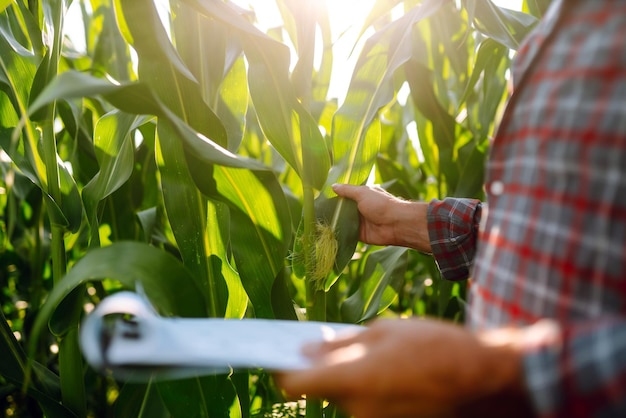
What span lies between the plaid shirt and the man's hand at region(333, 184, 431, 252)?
0.39 m

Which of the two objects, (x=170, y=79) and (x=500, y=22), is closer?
(x=170, y=79)

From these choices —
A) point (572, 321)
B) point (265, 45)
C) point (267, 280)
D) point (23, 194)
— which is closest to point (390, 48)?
point (265, 45)

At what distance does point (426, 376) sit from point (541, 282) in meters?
0.11

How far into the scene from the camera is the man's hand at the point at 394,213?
893 millimetres

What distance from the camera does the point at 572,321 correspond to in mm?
424

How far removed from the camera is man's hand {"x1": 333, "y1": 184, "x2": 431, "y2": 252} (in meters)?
0.89

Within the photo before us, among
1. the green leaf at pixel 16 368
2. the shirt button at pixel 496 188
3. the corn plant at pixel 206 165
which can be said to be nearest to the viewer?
the shirt button at pixel 496 188

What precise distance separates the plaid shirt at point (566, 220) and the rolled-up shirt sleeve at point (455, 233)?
0.33 meters

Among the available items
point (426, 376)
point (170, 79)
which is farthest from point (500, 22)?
point (426, 376)

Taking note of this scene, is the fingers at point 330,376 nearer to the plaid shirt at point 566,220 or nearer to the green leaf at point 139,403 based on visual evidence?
the plaid shirt at point 566,220

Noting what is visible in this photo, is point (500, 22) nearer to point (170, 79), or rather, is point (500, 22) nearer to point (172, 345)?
point (170, 79)

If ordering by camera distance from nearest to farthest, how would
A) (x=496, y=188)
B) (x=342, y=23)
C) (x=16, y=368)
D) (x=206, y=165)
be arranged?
(x=496, y=188) → (x=206, y=165) → (x=16, y=368) → (x=342, y=23)

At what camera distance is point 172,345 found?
408 millimetres

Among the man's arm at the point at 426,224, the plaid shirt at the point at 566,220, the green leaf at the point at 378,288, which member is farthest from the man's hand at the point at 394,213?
the plaid shirt at the point at 566,220
